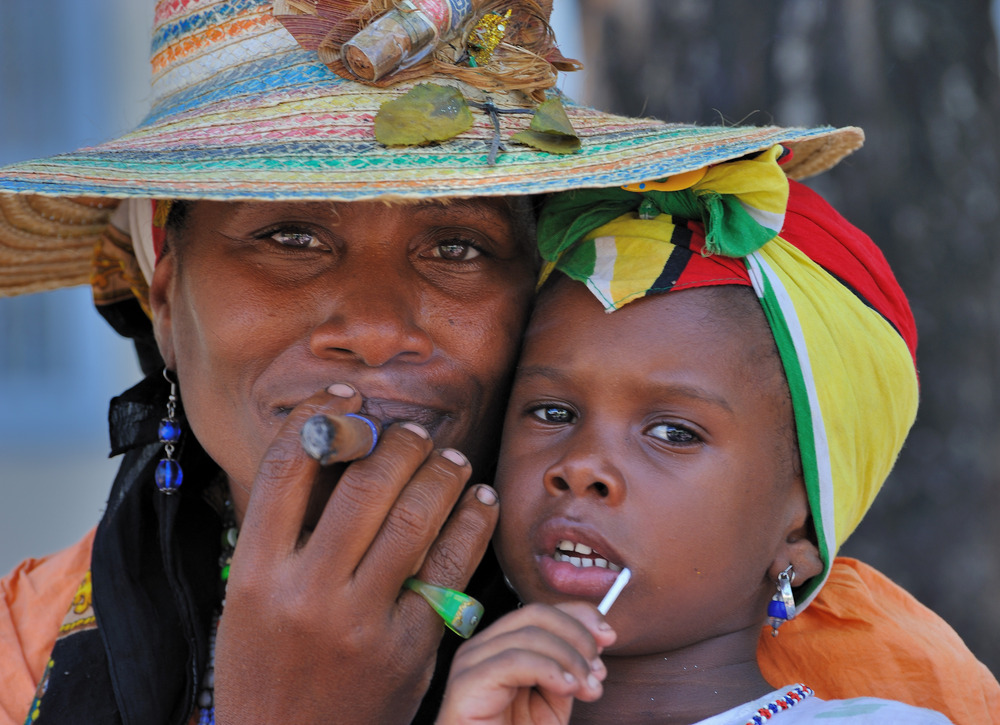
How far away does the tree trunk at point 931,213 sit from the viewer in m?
2.92

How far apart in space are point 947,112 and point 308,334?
201 centimetres

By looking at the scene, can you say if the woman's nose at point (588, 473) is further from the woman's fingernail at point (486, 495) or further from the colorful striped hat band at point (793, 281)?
the colorful striped hat band at point (793, 281)

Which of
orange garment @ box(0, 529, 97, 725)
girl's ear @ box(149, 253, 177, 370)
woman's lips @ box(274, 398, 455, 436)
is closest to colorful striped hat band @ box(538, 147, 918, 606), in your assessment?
woman's lips @ box(274, 398, 455, 436)

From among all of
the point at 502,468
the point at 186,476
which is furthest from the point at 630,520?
the point at 186,476

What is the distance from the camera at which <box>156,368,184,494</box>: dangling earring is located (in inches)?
91.5

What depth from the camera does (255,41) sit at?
202 centimetres

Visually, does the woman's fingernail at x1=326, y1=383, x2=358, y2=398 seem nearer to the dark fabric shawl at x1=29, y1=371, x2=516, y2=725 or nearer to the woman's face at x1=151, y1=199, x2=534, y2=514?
the woman's face at x1=151, y1=199, x2=534, y2=514

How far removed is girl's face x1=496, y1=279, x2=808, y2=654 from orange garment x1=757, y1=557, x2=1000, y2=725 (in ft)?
0.92

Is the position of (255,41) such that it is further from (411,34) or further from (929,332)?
(929,332)

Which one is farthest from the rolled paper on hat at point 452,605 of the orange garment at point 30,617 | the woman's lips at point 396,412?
the orange garment at point 30,617

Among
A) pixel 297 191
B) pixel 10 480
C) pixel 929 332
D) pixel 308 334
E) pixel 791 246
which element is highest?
pixel 297 191

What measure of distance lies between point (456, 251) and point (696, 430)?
0.56 metres

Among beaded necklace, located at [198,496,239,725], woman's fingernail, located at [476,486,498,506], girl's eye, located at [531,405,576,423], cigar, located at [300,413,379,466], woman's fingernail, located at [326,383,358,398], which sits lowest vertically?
beaded necklace, located at [198,496,239,725]

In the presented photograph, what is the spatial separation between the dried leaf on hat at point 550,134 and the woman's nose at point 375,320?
1.08ft
